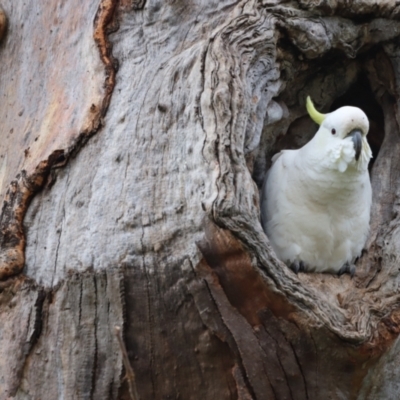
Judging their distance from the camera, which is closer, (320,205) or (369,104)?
(320,205)

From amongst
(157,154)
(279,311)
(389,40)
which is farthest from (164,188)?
(389,40)

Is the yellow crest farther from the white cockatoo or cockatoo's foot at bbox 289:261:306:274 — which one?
cockatoo's foot at bbox 289:261:306:274

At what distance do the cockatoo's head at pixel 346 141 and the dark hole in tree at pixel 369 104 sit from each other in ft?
1.98

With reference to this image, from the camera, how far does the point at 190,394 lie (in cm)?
206

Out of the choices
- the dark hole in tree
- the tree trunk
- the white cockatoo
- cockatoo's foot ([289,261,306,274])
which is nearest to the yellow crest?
the white cockatoo

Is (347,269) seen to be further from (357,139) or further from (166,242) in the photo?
(166,242)

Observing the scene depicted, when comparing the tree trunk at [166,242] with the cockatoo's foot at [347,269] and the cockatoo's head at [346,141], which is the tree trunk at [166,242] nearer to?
the cockatoo's foot at [347,269]

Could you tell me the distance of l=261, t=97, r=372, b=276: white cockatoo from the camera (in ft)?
8.32

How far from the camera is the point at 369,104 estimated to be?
3.12 m

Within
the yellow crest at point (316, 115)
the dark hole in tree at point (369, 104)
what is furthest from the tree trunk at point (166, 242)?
the dark hole in tree at point (369, 104)

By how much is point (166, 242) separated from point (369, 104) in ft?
4.98

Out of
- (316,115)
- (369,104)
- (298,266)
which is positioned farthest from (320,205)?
(369,104)

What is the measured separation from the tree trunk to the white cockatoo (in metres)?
0.13

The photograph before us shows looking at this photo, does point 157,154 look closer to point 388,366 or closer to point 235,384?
point 235,384
